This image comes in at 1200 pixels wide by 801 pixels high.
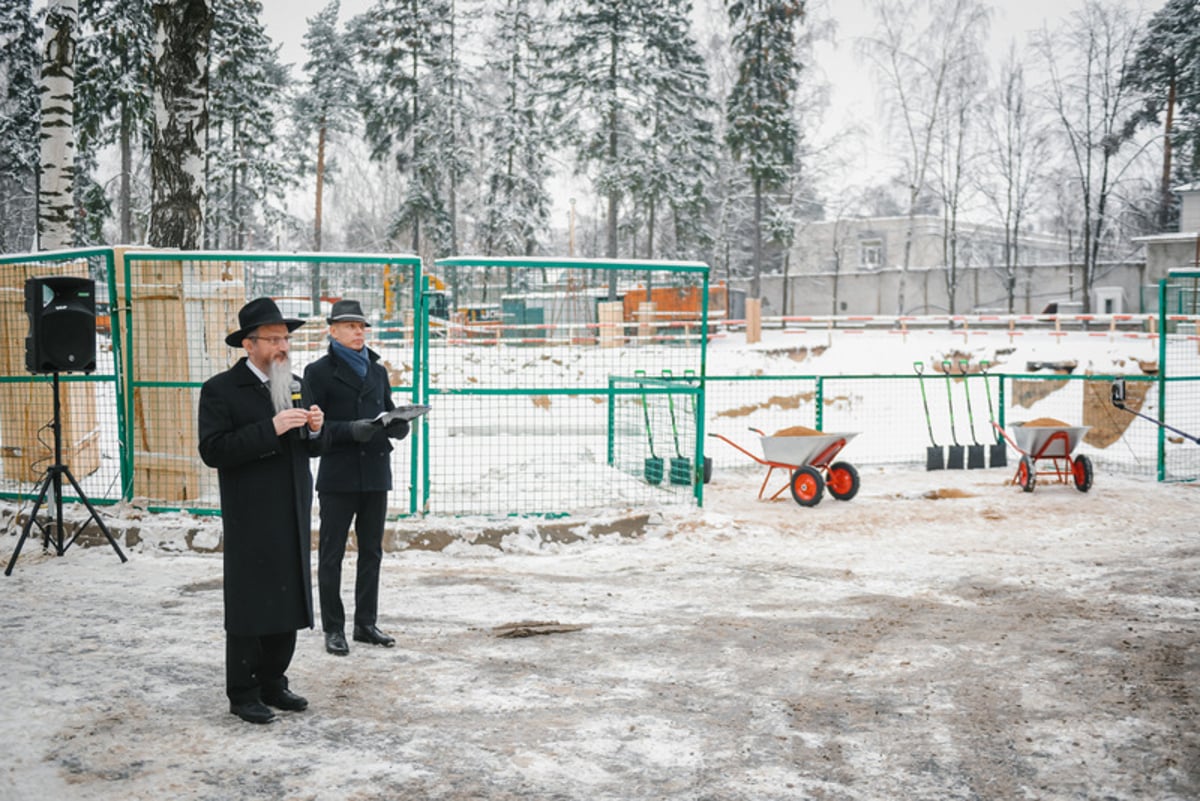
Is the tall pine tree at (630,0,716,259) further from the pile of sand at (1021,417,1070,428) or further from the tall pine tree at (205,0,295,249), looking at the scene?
the pile of sand at (1021,417,1070,428)

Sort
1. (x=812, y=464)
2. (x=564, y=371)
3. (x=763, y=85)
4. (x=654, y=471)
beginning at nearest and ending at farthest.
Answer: (x=812, y=464) < (x=654, y=471) < (x=564, y=371) < (x=763, y=85)

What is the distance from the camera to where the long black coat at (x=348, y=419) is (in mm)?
5977

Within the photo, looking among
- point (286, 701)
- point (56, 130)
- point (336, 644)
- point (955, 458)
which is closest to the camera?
point (286, 701)

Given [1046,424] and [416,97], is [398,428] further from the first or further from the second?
[416,97]

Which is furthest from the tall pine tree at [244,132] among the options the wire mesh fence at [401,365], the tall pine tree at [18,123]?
the wire mesh fence at [401,365]

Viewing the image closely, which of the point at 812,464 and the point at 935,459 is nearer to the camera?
the point at 812,464

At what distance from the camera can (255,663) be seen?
15.7ft

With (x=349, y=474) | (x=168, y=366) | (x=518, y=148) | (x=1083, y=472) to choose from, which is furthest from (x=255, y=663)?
(x=518, y=148)

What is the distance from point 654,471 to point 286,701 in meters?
6.94

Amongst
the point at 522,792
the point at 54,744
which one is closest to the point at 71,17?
the point at 54,744

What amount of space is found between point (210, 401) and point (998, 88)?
41.8m

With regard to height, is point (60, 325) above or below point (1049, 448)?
above

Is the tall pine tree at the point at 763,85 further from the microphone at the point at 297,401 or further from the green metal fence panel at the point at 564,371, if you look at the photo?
the microphone at the point at 297,401

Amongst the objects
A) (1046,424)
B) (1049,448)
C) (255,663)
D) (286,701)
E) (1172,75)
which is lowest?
(286,701)
